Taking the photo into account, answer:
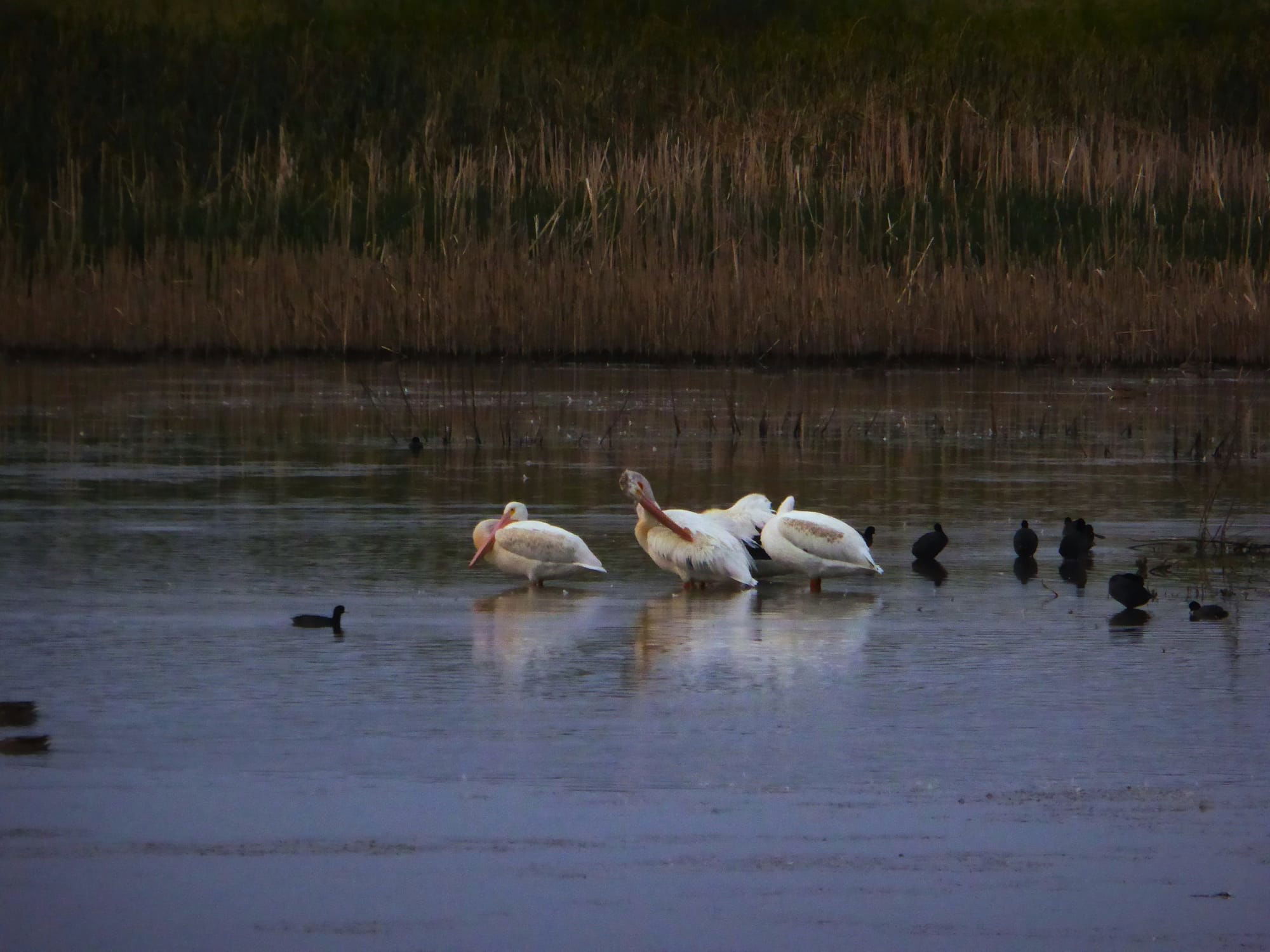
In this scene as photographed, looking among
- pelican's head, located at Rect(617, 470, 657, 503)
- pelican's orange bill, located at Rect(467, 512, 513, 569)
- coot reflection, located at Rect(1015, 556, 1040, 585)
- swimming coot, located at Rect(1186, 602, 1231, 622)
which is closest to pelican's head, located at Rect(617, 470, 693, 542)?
pelican's head, located at Rect(617, 470, 657, 503)

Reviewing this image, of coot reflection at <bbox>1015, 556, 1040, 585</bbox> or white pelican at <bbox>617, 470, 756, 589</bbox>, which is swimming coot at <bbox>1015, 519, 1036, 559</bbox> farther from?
white pelican at <bbox>617, 470, 756, 589</bbox>

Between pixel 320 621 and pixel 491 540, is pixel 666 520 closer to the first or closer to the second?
pixel 491 540

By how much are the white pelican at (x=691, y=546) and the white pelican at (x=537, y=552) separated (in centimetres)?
25

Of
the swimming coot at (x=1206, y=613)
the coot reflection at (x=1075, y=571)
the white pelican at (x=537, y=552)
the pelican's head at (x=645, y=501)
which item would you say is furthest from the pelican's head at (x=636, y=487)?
the swimming coot at (x=1206, y=613)

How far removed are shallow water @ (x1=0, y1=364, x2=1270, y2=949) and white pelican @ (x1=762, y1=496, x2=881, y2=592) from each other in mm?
125

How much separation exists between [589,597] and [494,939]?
442 centimetres

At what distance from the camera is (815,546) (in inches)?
338

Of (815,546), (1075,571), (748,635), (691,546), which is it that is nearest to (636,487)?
(691,546)

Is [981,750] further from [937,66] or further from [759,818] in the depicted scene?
[937,66]

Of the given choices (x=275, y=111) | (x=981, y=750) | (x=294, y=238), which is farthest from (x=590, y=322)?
(x=981, y=750)

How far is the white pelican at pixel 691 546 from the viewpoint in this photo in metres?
8.55

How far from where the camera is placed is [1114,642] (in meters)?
7.35

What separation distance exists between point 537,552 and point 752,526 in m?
1.04

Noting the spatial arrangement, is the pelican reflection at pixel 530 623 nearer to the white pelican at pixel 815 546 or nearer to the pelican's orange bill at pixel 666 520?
the pelican's orange bill at pixel 666 520
